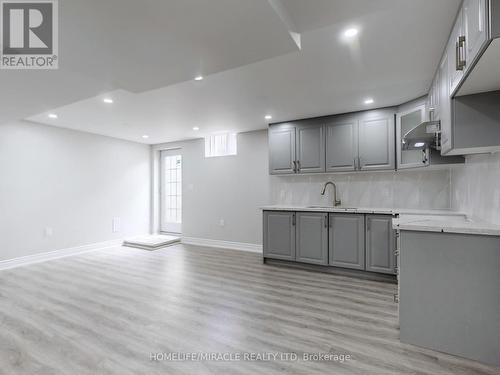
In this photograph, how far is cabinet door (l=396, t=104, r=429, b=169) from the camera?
3282mm

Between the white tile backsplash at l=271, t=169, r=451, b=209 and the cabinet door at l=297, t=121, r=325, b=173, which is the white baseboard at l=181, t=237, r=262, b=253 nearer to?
the white tile backsplash at l=271, t=169, r=451, b=209

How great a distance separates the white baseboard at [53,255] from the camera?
13.6ft

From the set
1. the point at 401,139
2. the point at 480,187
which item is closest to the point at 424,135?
the point at 480,187

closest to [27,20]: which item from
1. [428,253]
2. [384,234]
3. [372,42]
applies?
[372,42]

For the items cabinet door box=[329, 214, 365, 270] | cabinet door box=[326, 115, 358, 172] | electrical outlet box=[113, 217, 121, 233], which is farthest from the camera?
electrical outlet box=[113, 217, 121, 233]

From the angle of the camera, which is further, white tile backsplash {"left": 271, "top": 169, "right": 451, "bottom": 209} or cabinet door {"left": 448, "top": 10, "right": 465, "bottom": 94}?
white tile backsplash {"left": 271, "top": 169, "right": 451, "bottom": 209}

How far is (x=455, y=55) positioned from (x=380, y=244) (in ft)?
8.01

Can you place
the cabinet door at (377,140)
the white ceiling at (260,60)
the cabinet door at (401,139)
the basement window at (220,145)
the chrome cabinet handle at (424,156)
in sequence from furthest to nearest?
the basement window at (220,145)
the cabinet door at (377,140)
the cabinet door at (401,139)
the chrome cabinet handle at (424,156)
the white ceiling at (260,60)

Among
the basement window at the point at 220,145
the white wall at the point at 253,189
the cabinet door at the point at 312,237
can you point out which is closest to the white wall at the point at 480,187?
the white wall at the point at 253,189

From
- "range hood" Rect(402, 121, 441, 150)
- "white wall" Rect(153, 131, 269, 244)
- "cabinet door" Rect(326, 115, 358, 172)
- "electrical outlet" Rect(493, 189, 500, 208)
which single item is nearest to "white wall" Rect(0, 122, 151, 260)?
"white wall" Rect(153, 131, 269, 244)

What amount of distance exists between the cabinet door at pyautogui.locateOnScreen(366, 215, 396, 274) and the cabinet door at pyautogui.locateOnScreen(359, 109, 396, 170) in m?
0.83

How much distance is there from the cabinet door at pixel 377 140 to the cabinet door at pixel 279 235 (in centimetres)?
143

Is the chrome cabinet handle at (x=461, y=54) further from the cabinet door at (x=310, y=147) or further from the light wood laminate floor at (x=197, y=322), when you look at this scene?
the cabinet door at (x=310, y=147)

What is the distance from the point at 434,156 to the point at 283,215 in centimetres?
221
